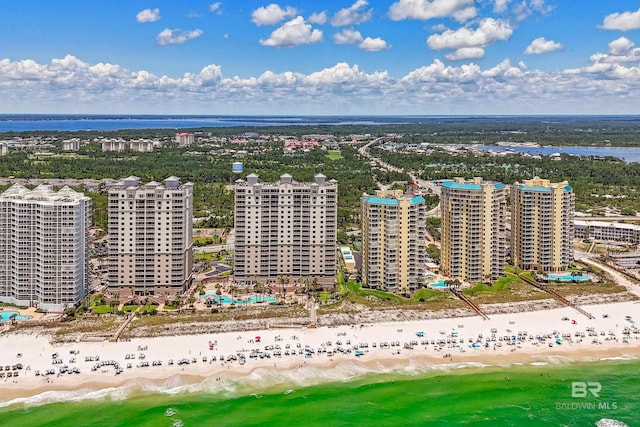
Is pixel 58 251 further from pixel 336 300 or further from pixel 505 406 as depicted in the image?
pixel 505 406

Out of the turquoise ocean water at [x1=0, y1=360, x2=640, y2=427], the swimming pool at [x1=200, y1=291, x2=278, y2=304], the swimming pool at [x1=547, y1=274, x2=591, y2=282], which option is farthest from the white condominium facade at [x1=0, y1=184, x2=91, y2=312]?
the swimming pool at [x1=547, y1=274, x2=591, y2=282]

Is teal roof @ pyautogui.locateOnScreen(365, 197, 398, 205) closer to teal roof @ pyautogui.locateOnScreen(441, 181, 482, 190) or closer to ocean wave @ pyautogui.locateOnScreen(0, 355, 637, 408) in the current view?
teal roof @ pyautogui.locateOnScreen(441, 181, 482, 190)

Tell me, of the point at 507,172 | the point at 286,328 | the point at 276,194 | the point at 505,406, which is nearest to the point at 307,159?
the point at 507,172

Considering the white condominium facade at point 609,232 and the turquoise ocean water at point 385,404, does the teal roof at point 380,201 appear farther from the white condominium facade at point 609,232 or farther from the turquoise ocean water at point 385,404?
the white condominium facade at point 609,232

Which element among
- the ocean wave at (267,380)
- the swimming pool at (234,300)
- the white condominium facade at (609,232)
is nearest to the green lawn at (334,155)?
the white condominium facade at (609,232)

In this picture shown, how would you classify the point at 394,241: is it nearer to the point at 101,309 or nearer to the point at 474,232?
the point at 474,232
